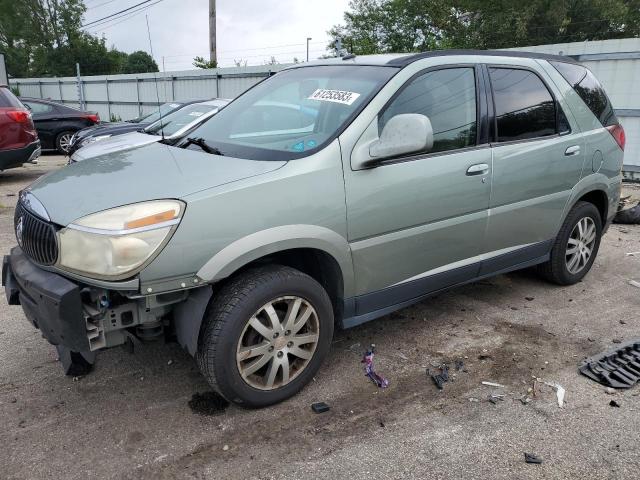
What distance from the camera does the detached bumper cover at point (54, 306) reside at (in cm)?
242

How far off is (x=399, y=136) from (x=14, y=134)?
8117 mm

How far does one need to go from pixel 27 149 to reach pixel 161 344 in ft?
23.1

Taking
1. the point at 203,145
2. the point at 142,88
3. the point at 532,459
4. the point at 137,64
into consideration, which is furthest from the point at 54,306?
the point at 137,64

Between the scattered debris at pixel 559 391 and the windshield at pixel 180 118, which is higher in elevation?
the windshield at pixel 180 118

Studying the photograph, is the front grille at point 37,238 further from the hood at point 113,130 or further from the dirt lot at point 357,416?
the hood at point 113,130

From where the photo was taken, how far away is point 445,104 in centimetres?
350

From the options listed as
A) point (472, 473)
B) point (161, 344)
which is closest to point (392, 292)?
point (472, 473)

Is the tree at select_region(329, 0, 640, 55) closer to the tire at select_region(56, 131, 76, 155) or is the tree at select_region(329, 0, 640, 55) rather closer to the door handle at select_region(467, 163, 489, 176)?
the tire at select_region(56, 131, 76, 155)

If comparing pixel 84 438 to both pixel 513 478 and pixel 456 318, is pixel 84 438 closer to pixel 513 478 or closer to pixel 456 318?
pixel 513 478

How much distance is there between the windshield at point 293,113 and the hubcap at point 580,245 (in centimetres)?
240

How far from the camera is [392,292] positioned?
132 inches

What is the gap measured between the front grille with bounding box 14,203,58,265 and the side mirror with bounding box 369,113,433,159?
1684 mm

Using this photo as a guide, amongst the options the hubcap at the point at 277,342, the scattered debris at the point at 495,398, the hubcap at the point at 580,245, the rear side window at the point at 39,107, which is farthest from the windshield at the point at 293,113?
the rear side window at the point at 39,107

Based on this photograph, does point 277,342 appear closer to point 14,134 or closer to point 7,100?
point 14,134
